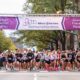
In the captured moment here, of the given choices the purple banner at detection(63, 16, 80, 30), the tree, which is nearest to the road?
the purple banner at detection(63, 16, 80, 30)

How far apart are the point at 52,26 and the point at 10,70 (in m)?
4.95

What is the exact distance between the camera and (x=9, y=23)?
3556 cm

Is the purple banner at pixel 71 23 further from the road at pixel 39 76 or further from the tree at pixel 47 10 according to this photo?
the tree at pixel 47 10

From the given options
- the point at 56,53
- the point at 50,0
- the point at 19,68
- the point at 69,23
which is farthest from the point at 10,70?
the point at 50,0

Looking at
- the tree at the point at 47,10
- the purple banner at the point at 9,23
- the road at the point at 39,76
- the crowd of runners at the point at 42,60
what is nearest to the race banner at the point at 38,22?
the purple banner at the point at 9,23

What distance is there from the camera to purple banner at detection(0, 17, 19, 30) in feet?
116

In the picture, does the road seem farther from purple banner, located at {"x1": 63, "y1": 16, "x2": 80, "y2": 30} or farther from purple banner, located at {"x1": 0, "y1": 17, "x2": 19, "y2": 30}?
purple banner, located at {"x1": 63, "y1": 16, "x2": 80, "y2": 30}

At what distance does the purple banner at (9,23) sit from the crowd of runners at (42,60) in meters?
2.09

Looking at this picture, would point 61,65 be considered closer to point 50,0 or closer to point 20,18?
point 20,18

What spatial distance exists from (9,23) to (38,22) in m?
2.35

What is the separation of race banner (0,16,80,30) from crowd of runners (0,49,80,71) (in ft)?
6.87

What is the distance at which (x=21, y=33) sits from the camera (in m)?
76.6

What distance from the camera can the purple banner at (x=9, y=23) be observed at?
3541cm

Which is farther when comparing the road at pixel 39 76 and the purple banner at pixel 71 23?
the purple banner at pixel 71 23
